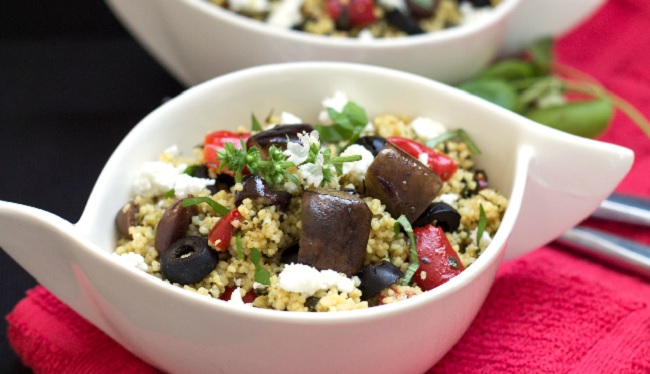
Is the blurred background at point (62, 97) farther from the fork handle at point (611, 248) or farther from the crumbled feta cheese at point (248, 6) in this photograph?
the fork handle at point (611, 248)

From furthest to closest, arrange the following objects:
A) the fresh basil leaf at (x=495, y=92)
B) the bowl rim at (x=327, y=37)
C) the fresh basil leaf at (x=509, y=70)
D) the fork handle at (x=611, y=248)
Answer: the fresh basil leaf at (x=509, y=70) < the fresh basil leaf at (x=495, y=92) < the bowl rim at (x=327, y=37) < the fork handle at (x=611, y=248)

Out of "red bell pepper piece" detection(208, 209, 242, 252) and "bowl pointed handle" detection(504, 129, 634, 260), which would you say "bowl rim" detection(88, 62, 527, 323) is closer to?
"bowl pointed handle" detection(504, 129, 634, 260)

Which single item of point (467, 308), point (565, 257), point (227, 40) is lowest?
point (565, 257)

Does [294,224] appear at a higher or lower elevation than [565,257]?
higher

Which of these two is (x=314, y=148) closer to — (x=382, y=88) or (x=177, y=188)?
(x=177, y=188)

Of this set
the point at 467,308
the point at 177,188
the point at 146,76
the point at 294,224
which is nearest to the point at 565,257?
the point at 467,308

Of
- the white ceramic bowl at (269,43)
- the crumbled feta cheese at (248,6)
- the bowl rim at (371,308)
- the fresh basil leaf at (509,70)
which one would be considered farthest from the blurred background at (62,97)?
the fresh basil leaf at (509,70)
